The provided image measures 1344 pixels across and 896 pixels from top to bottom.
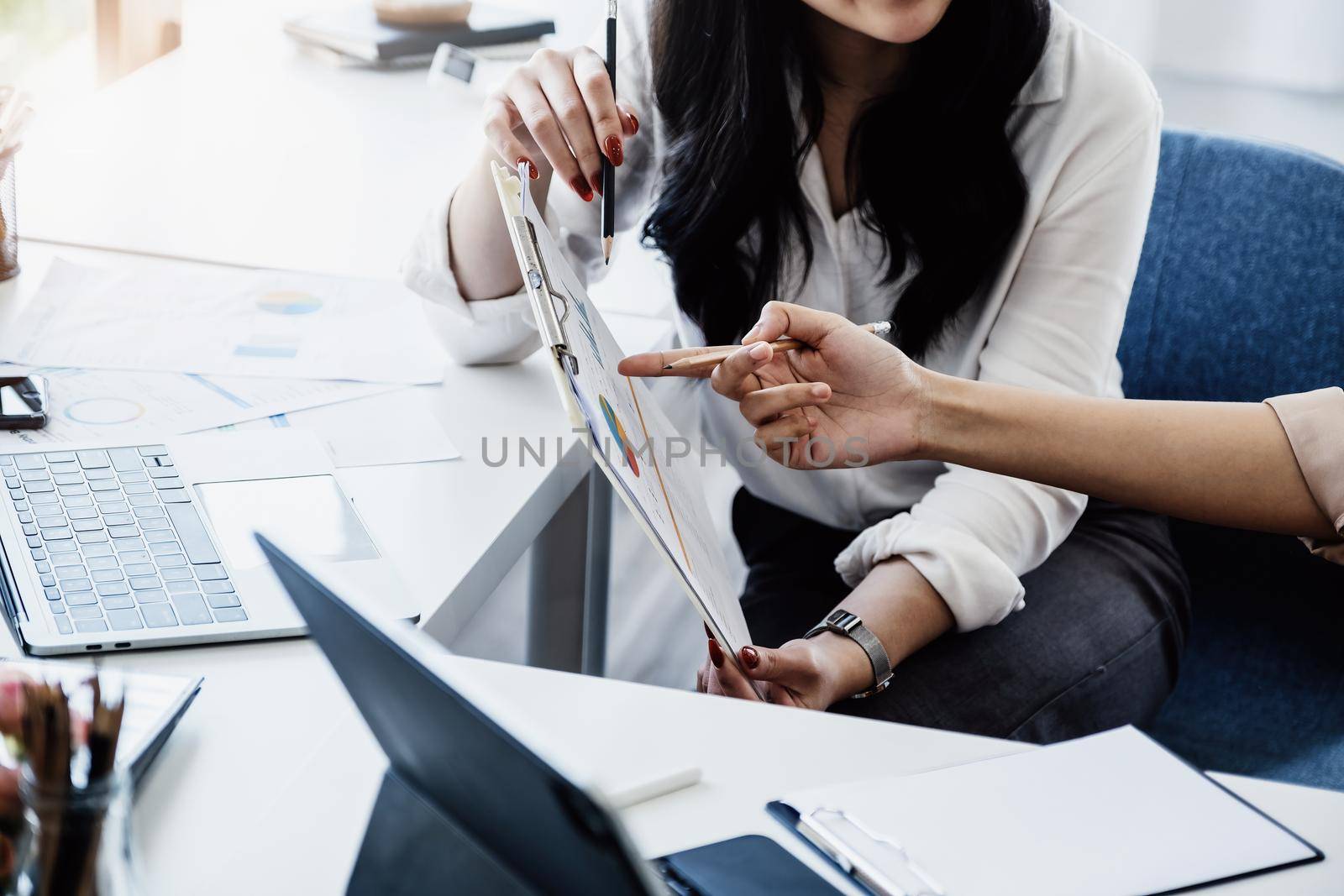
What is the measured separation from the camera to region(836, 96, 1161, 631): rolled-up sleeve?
1.08m

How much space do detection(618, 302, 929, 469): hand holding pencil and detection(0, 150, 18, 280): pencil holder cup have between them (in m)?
0.70

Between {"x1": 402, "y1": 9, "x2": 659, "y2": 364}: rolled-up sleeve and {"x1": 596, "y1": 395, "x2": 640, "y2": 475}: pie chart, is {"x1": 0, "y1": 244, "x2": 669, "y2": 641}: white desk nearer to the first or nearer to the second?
{"x1": 402, "y1": 9, "x2": 659, "y2": 364}: rolled-up sleeve

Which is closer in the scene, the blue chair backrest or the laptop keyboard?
the laptop keyboard

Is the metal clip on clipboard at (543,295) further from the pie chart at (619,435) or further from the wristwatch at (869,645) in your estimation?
the wristwatch at (869,645)

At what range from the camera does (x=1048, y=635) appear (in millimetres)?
1064

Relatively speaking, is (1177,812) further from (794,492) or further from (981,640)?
(794,492)

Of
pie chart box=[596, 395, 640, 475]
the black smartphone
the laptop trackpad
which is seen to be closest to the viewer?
pie chart box=[596, 395, 640, 475]

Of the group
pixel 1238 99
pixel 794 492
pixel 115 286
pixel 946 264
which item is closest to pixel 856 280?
pixel 946 264

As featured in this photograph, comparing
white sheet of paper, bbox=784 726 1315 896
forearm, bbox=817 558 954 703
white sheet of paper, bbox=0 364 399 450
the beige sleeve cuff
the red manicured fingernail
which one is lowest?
forearm, bbox=817 558 954 703

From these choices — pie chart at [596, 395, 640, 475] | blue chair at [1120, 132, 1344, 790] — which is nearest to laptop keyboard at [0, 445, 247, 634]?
pie chart at [596, 395, 640, 475]

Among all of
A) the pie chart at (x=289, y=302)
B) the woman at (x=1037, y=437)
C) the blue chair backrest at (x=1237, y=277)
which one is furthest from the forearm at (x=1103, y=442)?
the pie chart at (x=289, y=302)

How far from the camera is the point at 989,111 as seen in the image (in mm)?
1124

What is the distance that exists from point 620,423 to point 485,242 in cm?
45

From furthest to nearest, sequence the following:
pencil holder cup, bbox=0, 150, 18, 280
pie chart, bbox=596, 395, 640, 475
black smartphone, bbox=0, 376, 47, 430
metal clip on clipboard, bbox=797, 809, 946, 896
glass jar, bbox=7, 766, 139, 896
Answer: pencil holder cup, bbox=0, 150, 18, 280 < black smartphone, bbox=0, 376, 47, 430 < pie chart, bbox=596, 395, 640, 475 < metal clip on clipboard, bbox=797, 809, 946, 896 < glass jar, bbox=7, 766, 139, 896
